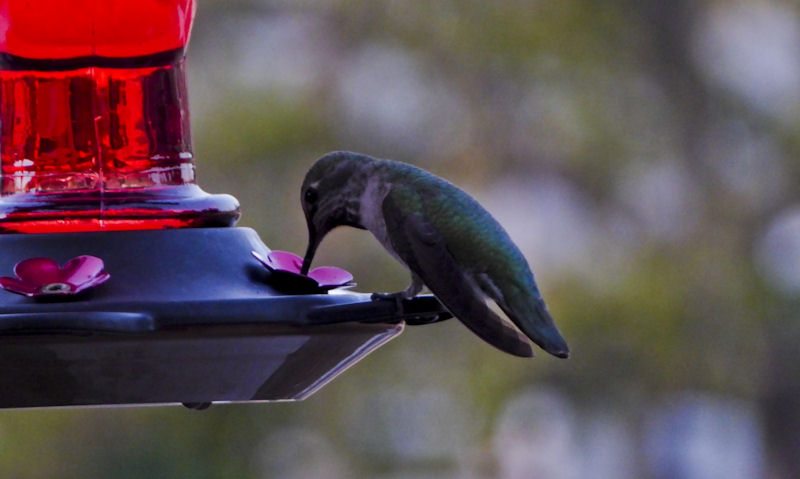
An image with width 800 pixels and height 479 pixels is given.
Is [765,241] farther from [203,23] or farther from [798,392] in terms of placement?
[203,23]

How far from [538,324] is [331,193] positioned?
1.64 feet

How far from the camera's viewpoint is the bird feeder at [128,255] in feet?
6.21

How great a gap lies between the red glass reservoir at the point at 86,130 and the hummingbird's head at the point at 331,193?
33 cm

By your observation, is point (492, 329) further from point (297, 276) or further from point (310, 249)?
point (310, 249)

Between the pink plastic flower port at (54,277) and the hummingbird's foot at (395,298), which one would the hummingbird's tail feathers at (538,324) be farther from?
the pink plastic flower port at (54,277)

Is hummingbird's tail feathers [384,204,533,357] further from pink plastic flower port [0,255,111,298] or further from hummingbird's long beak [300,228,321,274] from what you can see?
pink plastic flower port [0,255,111,298]

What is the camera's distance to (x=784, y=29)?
982cm

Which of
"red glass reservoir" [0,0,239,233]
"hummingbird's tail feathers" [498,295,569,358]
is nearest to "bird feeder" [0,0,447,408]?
"red glass reservoir" [0,0,239,233]

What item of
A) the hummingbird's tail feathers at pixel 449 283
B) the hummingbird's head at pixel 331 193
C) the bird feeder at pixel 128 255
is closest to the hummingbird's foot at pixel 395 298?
the bird feeder at pixel 128 255

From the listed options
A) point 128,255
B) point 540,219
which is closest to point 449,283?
point 128,255

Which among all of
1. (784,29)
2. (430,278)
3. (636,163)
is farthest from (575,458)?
(430,278)

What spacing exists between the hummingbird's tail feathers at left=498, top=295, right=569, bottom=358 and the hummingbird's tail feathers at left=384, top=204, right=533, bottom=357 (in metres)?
0.07

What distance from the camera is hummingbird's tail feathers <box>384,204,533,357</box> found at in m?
2.20

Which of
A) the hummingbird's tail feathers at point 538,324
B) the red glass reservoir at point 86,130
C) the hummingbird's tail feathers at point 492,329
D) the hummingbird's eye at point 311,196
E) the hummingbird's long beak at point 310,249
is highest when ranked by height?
the red glass reservoir at point 86,130
